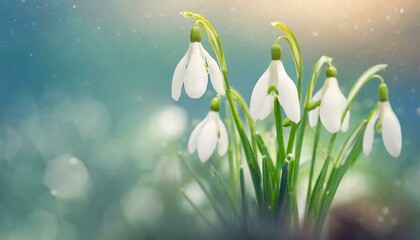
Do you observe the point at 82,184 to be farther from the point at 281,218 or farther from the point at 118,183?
the point at 281,218

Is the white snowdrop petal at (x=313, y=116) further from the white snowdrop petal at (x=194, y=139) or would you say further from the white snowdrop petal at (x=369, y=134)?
the white snowdrop petal at (x=194, y=139)

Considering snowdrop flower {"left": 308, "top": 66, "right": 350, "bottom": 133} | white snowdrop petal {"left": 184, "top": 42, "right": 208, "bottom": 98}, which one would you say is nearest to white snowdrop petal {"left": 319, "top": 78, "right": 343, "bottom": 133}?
snowdrop flower {"left": 308, "top": 66, "right": 350, "bottom": 133}

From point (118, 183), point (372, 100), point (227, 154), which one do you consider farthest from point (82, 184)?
point (372, 100)

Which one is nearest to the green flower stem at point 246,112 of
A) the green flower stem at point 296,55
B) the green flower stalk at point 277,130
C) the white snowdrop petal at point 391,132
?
the green flower stalk at point 277,130

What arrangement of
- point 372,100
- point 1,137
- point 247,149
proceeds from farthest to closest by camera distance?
point 372,100
point 1,137
point 247,149

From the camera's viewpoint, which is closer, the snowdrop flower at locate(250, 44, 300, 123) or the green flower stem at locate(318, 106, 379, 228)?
the snowdrop flower at locate(250, 44, 300, 123)

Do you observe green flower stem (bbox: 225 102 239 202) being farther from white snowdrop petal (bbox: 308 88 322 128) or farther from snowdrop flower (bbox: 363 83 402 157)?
snowdrop flower (bbox: 363 83 402 157)

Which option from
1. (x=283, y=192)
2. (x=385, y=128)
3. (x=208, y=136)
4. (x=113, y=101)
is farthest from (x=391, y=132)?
(x=113, y=101)
